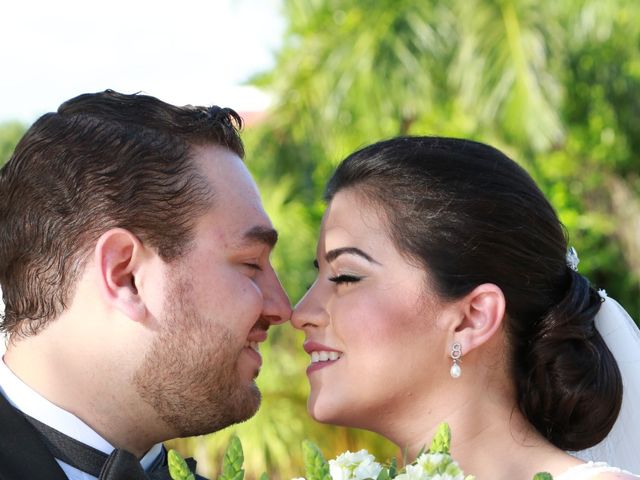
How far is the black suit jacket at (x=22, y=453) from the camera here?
296 cm

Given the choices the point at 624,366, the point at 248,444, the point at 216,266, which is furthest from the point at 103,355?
the point at 248,444

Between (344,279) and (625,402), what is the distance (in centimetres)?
122

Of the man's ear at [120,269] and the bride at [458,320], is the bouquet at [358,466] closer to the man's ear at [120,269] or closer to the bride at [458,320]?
the bride at [458,320]

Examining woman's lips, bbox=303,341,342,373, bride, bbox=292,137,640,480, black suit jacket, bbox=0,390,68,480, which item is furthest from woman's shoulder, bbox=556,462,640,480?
black suit jacket, bbox=0,390,68,480

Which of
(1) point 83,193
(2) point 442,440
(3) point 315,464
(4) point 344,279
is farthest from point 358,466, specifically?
(1) point 83,193

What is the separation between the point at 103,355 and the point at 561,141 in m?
8.14

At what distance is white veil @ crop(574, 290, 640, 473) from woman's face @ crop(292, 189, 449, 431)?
2.55 ft

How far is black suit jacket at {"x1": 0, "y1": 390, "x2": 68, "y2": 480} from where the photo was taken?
296 centimetres

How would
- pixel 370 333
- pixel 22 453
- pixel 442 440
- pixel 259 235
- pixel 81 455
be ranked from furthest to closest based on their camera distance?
pixel 259 235, pixel 370 333, pixel 81 455, pixel 22 453, pixel 442 440

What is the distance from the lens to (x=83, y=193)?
3396 mm

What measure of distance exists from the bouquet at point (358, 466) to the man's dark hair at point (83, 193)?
106 cm

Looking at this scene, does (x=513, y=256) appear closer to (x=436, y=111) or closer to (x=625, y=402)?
(x=625, y=402)

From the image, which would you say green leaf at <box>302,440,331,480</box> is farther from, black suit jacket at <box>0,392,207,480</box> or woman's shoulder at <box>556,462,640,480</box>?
woman's shoulder at <box>556,462,640,480</box>

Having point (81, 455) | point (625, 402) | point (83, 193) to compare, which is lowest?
point (625, 402)
